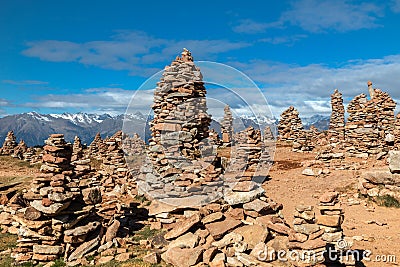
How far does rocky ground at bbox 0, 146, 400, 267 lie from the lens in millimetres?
12195

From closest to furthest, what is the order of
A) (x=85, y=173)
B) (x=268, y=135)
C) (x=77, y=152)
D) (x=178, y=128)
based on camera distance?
(x=178, y=128)
(x=85, y=173)
(x=77, y=152)
(x=268, y=135)

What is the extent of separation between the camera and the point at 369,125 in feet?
115

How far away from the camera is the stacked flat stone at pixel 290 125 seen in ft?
180

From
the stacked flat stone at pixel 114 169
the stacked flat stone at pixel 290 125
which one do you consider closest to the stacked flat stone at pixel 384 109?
the stacked flat stone at pixel 290 125

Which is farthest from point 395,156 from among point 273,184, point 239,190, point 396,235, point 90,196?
point 90,196

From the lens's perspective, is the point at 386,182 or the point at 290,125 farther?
the point at 290,125

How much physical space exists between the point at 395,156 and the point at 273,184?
907 centimetres

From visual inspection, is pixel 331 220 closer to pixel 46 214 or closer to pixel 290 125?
pixel 46 214

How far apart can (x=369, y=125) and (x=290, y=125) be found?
21218mm

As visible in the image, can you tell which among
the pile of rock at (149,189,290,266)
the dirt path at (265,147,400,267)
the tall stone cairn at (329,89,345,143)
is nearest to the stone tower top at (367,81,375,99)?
the tall stone cairn at (329,89,345,143)

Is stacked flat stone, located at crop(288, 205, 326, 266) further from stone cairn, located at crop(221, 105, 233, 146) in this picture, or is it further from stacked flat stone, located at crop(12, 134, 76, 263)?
stone cairn, located at crop(221, 105, 233, 146)

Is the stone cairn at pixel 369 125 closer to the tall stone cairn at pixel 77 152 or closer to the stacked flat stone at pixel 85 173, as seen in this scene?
the stacked flat stone at pixel 85 173

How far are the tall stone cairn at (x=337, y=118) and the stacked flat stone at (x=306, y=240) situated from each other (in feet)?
142

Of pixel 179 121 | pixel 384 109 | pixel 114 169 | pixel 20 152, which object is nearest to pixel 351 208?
pixel 179 121
